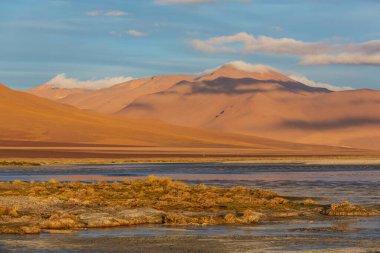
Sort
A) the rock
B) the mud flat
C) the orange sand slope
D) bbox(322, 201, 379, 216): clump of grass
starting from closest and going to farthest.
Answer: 1. the rock
2. the mud flat
3. bbox(322, 201, 379, 216): clump of grass
4. the orange sand slope

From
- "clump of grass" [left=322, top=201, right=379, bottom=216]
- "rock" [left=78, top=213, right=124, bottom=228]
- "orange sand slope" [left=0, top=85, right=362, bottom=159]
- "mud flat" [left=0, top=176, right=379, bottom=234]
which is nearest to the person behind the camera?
"rock" [left=78, top=213, right=124, bottom=228]

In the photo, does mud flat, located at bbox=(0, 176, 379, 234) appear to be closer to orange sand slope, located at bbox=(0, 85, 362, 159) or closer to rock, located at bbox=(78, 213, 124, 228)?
rock, located at bbox=(78, 213, 124, 228)

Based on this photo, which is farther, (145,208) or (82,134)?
(82,134)

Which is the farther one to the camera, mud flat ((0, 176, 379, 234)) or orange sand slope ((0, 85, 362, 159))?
orange sand slope ((0, 85, 362, 159))

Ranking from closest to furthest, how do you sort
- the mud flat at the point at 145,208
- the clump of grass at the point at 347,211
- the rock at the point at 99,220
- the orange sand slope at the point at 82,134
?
the rock at the point at 99,220 → the mud flat at the point at 145,208 → the clump of grass at the point at 347,211 → the orange sand slope at the point at 82,134

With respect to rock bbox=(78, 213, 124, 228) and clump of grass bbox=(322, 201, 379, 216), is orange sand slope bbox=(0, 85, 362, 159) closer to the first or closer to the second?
clump of grass bbox=(322, 201, 379, 216)

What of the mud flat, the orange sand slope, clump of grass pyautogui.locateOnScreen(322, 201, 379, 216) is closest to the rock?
the mud flat

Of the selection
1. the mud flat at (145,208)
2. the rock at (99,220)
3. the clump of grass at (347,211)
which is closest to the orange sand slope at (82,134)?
the mud flat at (145,208)

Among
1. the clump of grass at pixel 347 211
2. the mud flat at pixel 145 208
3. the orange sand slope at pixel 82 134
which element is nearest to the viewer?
the mud flat at pixel 145 208

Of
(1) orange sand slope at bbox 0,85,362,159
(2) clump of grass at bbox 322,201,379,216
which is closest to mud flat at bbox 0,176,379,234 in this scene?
(2) clump of grass at bbox 322,201,379,216

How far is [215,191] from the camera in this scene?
4091 centimetres

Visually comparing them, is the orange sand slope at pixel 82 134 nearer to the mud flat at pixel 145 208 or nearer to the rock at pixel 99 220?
the mud flat at pixel 145 208

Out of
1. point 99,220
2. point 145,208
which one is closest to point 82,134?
point 145,208

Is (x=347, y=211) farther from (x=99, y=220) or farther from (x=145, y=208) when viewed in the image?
(x=99, y=220)
